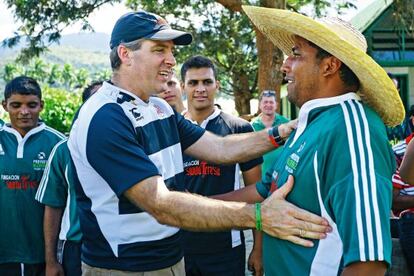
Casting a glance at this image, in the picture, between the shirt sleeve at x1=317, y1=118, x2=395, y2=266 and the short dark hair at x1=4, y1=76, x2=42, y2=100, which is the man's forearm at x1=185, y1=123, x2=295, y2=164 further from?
the short dark hair at x1=4, y1=76, x2=42, y2=100

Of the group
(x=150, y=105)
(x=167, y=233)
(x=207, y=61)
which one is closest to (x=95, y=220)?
(x=167, y=233)

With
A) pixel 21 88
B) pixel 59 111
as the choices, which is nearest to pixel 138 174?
pixel 21 88

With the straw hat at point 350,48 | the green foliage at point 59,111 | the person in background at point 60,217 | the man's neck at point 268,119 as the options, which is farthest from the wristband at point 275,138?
the green foliage at point 59,111

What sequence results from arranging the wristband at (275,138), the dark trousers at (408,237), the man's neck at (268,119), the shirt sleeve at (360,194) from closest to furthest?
the shirt sleeve at (360,194) → the wristband at (275,138) → the dark trousers at (408,237) → the man's neck at (268,119)

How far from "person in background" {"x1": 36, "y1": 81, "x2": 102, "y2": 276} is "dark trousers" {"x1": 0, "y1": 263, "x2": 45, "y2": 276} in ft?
0.92

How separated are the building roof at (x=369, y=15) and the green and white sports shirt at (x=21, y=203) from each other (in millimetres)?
16299

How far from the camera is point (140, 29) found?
314 centimetres

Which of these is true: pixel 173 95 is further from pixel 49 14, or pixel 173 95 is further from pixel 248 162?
pixel 49 14

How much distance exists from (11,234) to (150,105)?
2.09m

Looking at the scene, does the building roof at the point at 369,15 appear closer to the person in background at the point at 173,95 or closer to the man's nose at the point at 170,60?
the person in background at the point at 173,95

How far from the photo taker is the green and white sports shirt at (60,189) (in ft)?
14.6

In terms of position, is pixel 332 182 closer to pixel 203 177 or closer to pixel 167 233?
pixel 167 233

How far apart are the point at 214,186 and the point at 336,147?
2347mm

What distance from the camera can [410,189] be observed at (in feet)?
14.1
